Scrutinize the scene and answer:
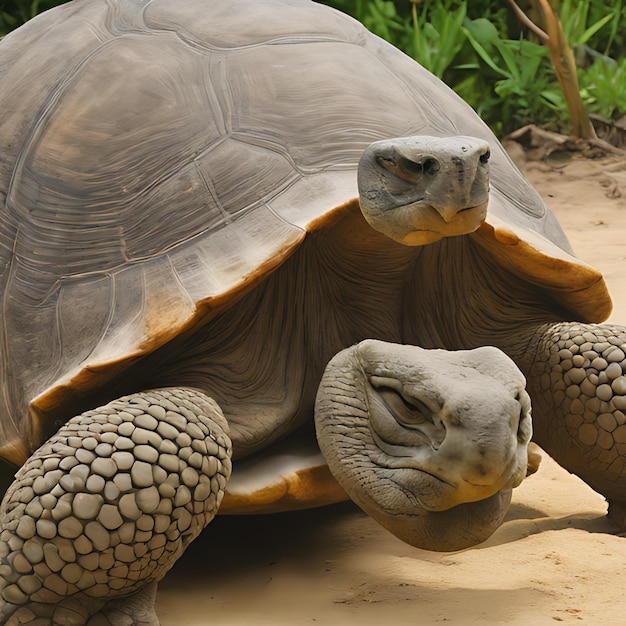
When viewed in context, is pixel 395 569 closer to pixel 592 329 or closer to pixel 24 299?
pixel 592 329

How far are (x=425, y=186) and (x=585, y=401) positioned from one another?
1.16 m

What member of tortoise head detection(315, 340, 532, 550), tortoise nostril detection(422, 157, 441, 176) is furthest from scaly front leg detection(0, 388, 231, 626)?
tortoise nostril detection(422, 157, 441, 176)

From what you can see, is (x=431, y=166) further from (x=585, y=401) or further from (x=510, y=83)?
(x=510, y=83)

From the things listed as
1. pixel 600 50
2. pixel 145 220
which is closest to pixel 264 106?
pixel 145 220

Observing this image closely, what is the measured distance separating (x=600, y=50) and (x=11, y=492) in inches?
405

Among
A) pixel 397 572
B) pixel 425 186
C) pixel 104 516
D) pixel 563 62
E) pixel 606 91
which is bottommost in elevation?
pixel 606 91

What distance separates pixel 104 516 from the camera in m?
2.28

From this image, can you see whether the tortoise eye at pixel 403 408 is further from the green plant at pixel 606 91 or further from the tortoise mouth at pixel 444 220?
the green plant at pixel 606 91

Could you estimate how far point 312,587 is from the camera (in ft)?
8.85

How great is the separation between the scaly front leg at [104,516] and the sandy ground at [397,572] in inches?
9.7

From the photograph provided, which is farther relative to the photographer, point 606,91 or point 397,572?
point 606,91

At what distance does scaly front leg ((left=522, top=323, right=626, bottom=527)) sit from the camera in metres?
3.00

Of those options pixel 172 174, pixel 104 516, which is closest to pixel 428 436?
pixel 104 516

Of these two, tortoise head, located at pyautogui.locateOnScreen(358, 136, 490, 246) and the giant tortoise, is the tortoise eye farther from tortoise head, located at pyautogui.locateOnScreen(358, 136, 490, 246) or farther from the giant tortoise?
tortoise head, located at pyautogui.locateOnScreen(358, 136, 490, 246)
